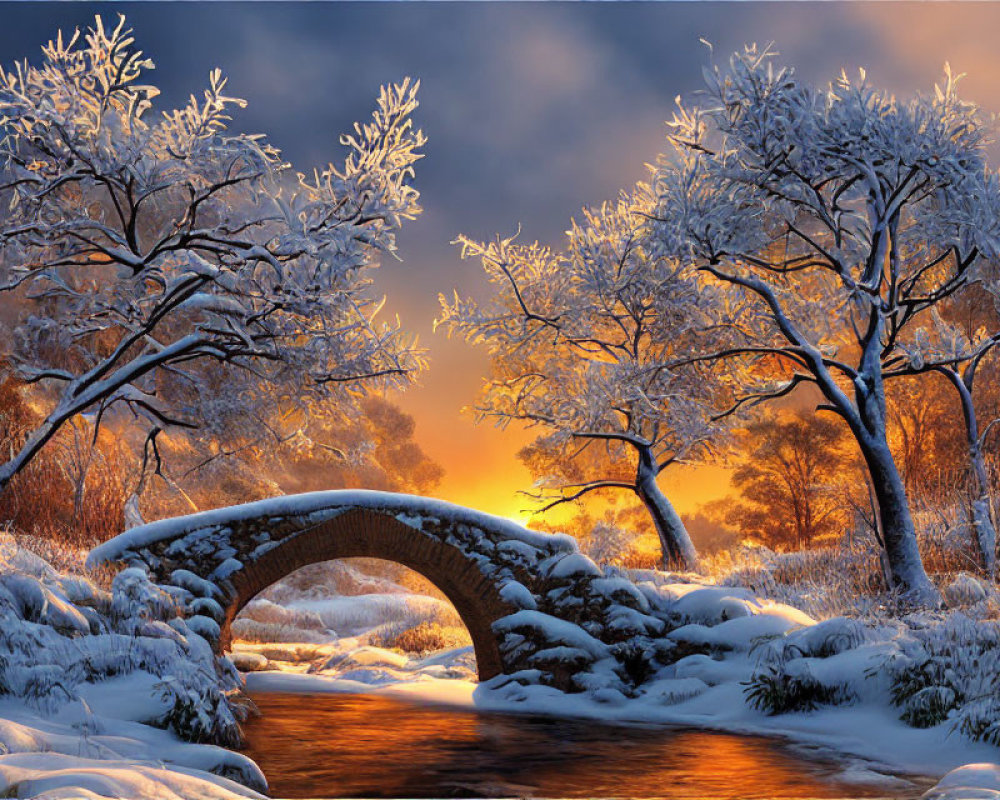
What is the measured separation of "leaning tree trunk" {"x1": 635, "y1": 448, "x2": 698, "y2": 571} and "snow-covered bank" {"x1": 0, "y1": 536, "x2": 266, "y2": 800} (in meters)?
11.2

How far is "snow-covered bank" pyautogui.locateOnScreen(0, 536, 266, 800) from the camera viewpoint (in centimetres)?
432

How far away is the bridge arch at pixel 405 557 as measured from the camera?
12.6m

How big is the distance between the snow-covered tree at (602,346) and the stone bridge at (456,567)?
14.8ft

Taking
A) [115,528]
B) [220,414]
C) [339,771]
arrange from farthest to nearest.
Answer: [220,414] → [115,528] → [339,771]

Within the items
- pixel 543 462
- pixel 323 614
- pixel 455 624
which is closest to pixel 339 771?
pixel 455 624

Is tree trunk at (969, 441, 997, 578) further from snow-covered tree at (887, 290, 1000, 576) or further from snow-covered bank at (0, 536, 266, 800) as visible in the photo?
snow-covered bank at (0, 536, 266, 800)

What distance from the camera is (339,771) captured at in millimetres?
7703

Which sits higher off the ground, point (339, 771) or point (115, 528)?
point (115, 528)

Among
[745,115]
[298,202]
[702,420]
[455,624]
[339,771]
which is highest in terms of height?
[745,115]

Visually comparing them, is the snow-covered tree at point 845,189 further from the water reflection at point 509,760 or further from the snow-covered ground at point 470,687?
the water reflection at point 509,760

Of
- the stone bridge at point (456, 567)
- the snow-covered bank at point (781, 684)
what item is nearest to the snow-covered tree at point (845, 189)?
the snow-covered bank at point (781, 684)

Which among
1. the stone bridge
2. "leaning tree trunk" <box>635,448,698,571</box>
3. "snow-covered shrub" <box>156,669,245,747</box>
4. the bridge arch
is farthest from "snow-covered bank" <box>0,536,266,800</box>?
"leaning tree trunk" <box>635,448,698,571</box>

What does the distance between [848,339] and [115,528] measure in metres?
13.9

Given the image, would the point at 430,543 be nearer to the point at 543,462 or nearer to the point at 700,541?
the point at 543,462
